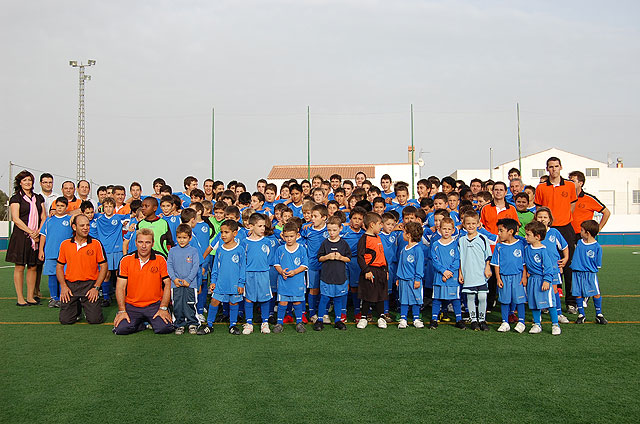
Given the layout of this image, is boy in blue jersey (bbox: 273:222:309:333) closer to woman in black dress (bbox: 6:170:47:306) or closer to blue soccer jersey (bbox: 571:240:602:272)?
blue soccer jersey (bbox: 571:240:602:272)

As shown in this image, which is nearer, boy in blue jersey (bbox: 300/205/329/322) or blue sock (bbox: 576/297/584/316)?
blue sock (bbox: 576/297/584/316)

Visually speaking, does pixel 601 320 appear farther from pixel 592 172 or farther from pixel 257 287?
pixel 592 172

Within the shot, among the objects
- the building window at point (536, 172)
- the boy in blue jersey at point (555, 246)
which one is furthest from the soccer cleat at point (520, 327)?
the building window at point (536, 172)

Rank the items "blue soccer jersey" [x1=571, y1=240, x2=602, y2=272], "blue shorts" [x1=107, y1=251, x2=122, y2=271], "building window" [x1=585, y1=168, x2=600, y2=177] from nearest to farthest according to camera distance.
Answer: "blue soccer jersey" [x1=571, y1=240, x2=602, y2=272] < "blue shorts" [x1=107, y1=251, x2=122, y2=271] < "building window" [x1=585, y1=168, x2=600, y2=177]

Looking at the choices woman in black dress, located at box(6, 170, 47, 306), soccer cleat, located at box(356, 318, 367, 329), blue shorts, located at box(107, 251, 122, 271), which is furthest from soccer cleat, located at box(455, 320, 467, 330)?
woman in black dress, located at box(6, 170, 47, 306)

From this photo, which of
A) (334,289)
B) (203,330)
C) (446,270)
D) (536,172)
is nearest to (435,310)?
(446,270)

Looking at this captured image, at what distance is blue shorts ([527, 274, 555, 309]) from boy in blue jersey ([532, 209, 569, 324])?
0.53 ft

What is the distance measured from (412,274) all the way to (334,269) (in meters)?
0.90

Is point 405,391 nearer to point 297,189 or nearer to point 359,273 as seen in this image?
point 359,273

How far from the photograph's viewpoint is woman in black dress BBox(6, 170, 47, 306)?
23.2ft

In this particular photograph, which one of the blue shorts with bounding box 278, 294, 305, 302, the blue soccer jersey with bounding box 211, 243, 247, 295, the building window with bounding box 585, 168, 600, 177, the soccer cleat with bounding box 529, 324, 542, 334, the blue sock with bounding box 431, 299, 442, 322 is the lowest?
the soccer cleat with bounding box 529, 324, 542, 334

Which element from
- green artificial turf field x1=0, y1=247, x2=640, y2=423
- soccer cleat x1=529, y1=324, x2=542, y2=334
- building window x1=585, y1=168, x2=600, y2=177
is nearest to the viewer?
green artificial turf field x1=0, y1=247, x2=640, y2=423

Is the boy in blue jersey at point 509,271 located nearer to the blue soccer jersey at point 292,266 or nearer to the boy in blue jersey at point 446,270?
the boy in blue jersey at point 446,270

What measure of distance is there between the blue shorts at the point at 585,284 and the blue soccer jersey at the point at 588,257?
6 centimetres
